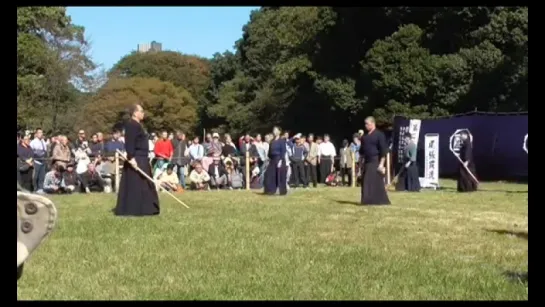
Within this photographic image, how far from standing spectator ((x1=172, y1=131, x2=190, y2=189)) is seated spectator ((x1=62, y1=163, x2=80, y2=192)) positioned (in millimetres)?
3511

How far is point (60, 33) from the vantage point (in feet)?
176

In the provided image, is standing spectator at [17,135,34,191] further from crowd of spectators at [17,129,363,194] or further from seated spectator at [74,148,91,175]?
seated spectator at [74,148,91,175]

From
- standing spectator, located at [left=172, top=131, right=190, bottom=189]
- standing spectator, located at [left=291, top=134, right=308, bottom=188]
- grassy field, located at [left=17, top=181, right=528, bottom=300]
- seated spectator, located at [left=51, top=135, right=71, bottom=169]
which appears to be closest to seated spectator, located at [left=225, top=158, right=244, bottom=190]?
standing spectator, located at [left=172, top=131, right=190, bottom=189]

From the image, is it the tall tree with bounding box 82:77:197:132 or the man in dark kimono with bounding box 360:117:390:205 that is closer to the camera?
the man in dark kimono with bounding box 360:117:390:205

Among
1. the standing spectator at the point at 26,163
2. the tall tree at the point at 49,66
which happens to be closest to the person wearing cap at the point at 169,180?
the standing spectator at the point at 26,163

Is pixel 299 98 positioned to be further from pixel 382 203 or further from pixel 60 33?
pixel 382 203

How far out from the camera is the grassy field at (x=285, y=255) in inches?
302

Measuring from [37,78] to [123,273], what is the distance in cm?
4458

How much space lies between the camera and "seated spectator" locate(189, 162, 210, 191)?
88.0 feet

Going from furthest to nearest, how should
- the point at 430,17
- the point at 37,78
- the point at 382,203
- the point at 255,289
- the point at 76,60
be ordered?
the point at 76,60
the point at 37,78
the point at 430,17
the point at 382,203
the point at 255,289

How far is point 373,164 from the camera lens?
56.9 ft

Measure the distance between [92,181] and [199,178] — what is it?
336cm

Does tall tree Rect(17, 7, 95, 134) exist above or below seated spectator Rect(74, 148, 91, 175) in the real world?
above

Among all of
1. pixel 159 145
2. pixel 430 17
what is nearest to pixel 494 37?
pixel 430 17
